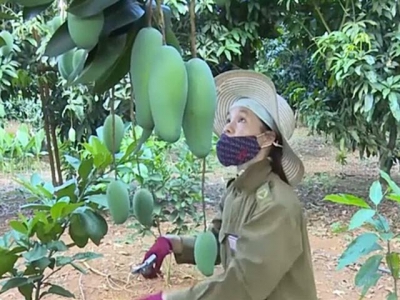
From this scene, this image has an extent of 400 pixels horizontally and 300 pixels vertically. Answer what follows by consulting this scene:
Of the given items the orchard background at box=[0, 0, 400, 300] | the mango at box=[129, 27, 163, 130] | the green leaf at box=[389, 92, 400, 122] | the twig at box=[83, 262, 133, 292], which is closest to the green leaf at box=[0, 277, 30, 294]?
the mango at box=[129, 27, 163, 130]

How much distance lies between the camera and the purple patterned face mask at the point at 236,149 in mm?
1217

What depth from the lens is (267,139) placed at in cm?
129

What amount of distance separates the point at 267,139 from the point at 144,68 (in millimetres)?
877

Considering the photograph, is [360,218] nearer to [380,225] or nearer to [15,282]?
[380,225]

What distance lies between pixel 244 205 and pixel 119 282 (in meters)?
1.70

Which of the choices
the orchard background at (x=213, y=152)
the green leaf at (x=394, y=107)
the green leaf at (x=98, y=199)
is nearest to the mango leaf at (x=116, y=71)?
the green leaf at (x=98, y=199)

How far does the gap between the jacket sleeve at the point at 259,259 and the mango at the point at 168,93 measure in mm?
747

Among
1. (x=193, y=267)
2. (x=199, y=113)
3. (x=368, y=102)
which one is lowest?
(x=193, y=267)

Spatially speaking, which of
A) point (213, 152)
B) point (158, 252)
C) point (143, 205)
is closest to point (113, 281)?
point (213, 152)

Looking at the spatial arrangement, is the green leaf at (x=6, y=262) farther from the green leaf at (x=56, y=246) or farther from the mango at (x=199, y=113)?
the mango at (x=199, y=113)

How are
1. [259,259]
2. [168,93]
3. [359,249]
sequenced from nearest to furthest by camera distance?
[168,93]
[359,249]
[259,259]

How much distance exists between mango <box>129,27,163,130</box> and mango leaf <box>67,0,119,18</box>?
0.03 m

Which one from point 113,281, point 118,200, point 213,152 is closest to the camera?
point 118,200

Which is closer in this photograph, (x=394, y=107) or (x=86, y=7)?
(x=86, y=7)
